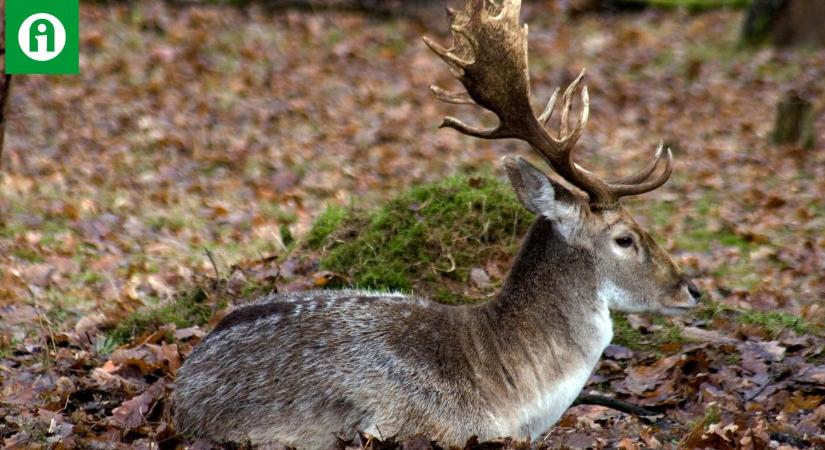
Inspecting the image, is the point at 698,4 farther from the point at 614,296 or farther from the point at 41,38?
the point at 614,296

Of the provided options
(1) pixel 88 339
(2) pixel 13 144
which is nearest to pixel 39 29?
(2) pixel 13 144

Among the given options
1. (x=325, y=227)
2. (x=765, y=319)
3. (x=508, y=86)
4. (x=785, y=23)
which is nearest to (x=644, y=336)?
(x=765, y=319)

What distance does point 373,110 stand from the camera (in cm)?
1720

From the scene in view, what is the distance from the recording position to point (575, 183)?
6.46 m

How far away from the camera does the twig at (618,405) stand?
6.91m

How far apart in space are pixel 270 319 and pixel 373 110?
11.3m

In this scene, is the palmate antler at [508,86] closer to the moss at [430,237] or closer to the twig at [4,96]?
the moss at [430,237]

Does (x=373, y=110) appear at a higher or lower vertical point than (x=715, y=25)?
lower

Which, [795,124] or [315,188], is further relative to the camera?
[795,124]

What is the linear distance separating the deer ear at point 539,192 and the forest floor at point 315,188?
128 cm

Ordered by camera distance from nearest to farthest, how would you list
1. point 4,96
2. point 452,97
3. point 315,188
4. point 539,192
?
1. point 539,192
2. point 452,97
3. point 4,96
4. point 315,188

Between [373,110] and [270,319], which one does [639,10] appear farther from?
[270,319]

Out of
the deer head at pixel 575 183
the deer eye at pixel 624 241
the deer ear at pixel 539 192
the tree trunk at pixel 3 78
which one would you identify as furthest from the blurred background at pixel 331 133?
the deer ear at pixel 539 192

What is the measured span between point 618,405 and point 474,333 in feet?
4.03
